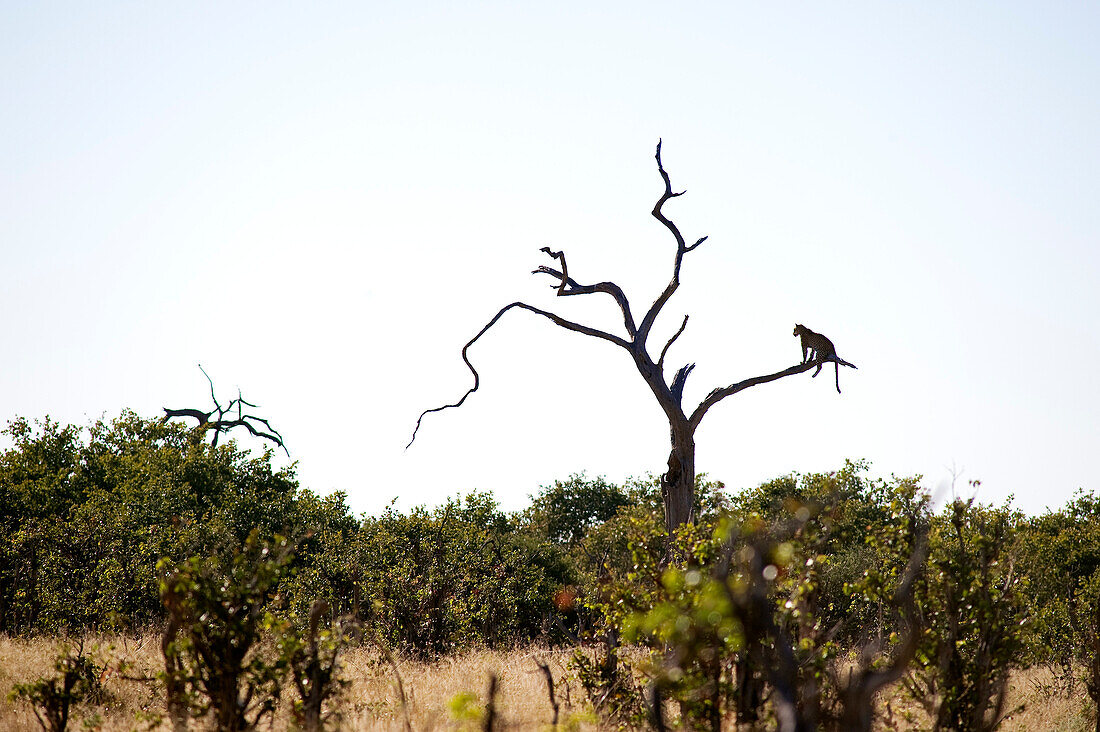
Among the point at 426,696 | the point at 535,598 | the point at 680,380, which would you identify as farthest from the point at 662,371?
the point at 535,598

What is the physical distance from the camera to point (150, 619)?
57.2 ft

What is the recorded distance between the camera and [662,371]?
1191cm

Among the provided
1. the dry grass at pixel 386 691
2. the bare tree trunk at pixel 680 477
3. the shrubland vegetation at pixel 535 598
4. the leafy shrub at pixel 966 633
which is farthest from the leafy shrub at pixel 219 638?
the bare tree trunk at pixel 680 477

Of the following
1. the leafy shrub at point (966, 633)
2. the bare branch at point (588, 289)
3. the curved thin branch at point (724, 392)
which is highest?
the bare branch at point (588, 289)

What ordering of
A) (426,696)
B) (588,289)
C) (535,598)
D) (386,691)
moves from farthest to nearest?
(535,598) < (588,289) < (386,691) < (426,696)

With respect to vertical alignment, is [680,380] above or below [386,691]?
above

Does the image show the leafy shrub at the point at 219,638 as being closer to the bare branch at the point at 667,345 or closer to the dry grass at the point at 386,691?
the dry grass at the point at 386,691

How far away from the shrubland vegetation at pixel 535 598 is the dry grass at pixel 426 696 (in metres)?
0.14

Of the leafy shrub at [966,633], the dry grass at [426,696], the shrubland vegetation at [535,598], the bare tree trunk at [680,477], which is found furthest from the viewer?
the bare tree trunk at [680,477]

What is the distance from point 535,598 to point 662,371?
32.8ft

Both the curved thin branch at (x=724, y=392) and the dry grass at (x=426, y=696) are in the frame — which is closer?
the dry grass at (x=426, y=696)

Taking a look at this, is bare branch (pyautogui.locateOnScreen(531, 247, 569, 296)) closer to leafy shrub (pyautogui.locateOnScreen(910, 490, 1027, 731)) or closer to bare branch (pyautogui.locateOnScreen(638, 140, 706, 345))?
bare branch (pyautogui.locateOnScreen(638, 140, 706, 345))

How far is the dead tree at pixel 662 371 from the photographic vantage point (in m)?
11.5

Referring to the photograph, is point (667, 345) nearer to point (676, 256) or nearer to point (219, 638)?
point (676, 256)
